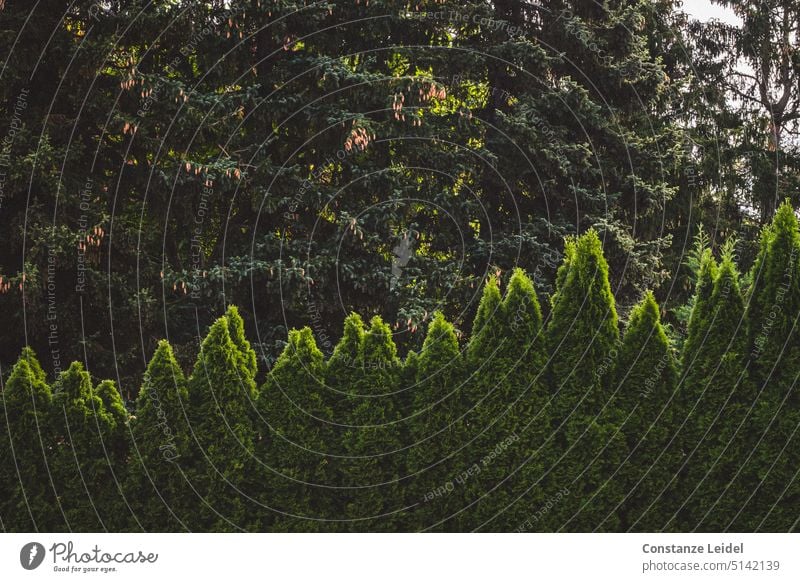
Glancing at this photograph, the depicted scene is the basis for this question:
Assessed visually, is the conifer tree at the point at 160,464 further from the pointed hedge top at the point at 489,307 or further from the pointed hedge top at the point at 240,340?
the pointed hedge top at the point at 489,307

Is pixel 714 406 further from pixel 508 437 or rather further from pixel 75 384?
pixel 75 384

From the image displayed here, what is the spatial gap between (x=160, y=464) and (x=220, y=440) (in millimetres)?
694

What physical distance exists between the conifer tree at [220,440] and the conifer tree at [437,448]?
180cm

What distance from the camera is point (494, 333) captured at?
849 centimetres

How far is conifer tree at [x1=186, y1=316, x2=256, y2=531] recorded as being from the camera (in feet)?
27.2

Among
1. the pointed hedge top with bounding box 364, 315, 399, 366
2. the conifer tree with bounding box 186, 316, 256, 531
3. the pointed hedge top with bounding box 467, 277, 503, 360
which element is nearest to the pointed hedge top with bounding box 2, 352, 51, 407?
the conifer tree with bounding box 186, 316, 256, 531

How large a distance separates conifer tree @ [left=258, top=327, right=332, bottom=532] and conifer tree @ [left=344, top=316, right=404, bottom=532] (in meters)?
0.26

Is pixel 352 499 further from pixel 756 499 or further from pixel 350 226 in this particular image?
pixel 350 226

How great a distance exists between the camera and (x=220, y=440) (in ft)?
27.4

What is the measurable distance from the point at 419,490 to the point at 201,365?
274 cm

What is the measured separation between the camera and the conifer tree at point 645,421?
27.0 ft

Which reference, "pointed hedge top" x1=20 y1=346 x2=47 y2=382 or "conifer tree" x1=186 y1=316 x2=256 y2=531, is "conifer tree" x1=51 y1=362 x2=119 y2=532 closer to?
"pointed hedge top" x1=20 y1=346 x2=47 y2=382

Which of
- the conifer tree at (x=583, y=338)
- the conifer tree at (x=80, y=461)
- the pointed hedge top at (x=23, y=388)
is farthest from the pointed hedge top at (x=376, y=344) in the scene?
the pointed hedge top at (x=23, y=388)
